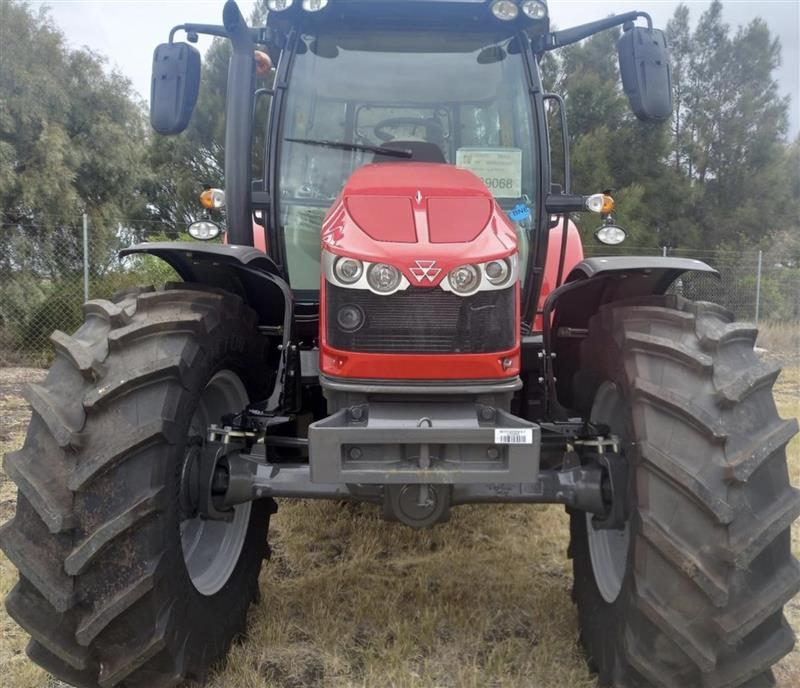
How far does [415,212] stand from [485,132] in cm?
115

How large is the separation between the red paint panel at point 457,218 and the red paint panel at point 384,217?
7cm

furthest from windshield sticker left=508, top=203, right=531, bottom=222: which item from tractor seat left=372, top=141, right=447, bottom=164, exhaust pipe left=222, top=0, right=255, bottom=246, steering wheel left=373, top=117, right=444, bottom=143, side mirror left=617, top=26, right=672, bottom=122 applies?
exhaust pipe left=222, top=0, right=255, bottom=246

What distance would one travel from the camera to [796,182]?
64.1 feet

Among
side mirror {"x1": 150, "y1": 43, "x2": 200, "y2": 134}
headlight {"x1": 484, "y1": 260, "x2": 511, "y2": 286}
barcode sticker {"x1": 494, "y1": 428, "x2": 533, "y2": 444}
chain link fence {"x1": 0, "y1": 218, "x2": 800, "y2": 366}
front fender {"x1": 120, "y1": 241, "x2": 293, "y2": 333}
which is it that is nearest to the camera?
barcode sticker {"x1": 494, "y1": 428, "x2": 533, "y2": 444}

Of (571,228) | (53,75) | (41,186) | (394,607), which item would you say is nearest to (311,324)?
(394,607)

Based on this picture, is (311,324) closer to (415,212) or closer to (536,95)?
(415,212)

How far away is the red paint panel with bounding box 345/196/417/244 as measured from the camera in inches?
95.4

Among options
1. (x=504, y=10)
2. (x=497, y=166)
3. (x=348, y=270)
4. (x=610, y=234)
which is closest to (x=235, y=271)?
(x=348, y=270)

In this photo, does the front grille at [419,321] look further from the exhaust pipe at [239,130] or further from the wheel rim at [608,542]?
the exhaust pipe at [239,130]

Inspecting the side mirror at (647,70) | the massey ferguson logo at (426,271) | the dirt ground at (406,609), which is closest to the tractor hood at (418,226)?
the massey ferguson logo at (426,271)

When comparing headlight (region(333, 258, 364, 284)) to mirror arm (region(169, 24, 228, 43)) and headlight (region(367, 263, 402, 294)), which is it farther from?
mirror arm (region(169, 24, 228, 43))

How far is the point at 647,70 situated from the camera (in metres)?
2.99

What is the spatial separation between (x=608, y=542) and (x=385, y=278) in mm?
1344

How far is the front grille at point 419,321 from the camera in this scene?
7.80ft
